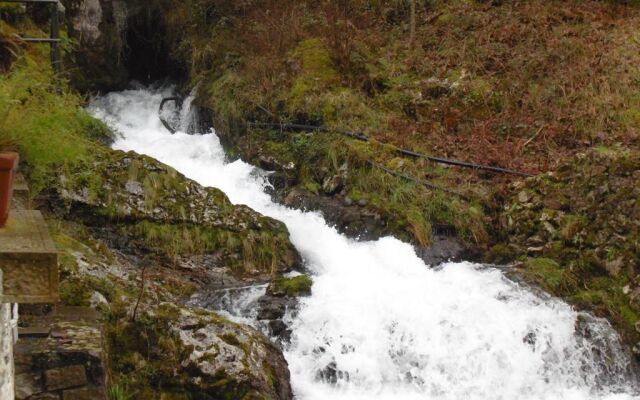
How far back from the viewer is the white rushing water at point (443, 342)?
5.50 m

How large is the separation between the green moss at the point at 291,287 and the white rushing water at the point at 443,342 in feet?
0.36

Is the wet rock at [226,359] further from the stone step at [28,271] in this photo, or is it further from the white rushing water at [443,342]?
the stone step at [28,271]

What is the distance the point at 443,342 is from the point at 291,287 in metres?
1.51

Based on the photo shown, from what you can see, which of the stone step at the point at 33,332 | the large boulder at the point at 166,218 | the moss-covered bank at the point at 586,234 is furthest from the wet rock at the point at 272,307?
the moss-covered bank at the point at 586,234

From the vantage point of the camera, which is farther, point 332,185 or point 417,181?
point 332,185

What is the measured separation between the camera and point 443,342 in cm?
582

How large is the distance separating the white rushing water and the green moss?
0.36 feet

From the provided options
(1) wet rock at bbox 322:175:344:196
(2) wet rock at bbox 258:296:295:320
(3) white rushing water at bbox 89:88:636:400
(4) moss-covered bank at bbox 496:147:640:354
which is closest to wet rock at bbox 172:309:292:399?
(3) white rushing water at bbox 89:88:636:400

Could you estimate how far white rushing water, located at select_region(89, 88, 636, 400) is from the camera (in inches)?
217

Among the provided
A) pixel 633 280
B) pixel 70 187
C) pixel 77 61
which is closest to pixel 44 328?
pixel 70 187

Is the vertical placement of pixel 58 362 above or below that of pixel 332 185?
below

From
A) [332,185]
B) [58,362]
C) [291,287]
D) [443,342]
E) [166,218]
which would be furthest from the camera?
[332,185]

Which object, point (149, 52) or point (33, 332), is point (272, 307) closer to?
point (33, 332)

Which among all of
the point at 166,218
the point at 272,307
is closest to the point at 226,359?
the point at 272,307
